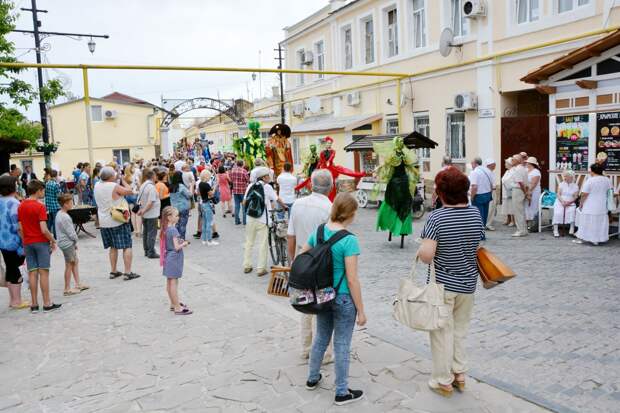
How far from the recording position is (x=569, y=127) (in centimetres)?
1173

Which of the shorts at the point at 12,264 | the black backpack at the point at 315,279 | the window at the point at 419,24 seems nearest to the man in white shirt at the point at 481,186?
the black backpack at the point at 315,279

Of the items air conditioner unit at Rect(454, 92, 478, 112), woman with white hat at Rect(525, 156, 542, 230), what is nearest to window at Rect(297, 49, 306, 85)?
air conditioner unit at Rect(454, 92, 478, 112)

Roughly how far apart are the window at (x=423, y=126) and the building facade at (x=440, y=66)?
3 cm

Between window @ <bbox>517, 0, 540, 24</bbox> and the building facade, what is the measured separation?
0.03 m

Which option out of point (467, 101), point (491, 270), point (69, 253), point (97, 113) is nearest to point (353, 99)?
point (467, 101)

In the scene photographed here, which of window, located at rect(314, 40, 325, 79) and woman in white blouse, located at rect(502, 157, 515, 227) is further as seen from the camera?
window, located at rect(314, 40, 325, 79)

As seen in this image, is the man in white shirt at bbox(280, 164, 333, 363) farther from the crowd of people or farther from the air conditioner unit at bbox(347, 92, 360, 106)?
the air conditioner unit at bbox(347, 92, 360, 106)

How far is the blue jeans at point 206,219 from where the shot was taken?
11750 millimetres

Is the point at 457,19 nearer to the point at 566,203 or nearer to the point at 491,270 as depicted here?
the point at 566,203

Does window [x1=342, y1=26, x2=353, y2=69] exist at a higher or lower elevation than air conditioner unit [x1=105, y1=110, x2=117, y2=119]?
higher

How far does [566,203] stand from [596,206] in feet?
2.57

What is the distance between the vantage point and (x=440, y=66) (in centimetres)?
1720

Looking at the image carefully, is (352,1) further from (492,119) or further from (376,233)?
(376,233)

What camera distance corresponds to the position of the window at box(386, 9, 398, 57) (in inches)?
784
